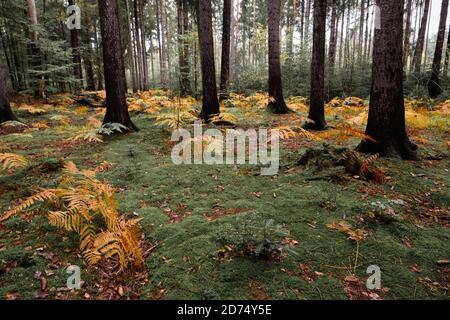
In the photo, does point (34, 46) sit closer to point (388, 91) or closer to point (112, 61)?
point (112, 61)

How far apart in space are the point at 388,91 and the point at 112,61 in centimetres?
630

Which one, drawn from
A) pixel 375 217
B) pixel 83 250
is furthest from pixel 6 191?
pixel 375 217

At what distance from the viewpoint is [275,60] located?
10.6 m

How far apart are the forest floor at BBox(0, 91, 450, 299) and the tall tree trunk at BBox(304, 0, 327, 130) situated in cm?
211

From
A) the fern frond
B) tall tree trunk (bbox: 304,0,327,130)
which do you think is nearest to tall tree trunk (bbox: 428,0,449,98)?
tall tree trunk (bbox: 304,0,327,130)

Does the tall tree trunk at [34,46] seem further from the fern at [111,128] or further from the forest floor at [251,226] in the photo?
the forest floor at [251,226]

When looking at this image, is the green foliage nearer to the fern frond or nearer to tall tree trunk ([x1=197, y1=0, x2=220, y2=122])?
the fern frond

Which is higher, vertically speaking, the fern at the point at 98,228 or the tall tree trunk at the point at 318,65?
the tall tree trunk at the point at 318,65

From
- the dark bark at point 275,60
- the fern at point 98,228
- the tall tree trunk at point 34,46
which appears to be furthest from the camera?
the tall tree trunk at point 34,46

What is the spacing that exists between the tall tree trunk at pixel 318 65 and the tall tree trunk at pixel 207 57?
274cm

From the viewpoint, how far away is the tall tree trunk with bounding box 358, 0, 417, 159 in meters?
5.23

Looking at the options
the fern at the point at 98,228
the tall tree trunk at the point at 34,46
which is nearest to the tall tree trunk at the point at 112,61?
the fern at the point at 98,228

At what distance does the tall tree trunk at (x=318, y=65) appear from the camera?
23.9 feet
